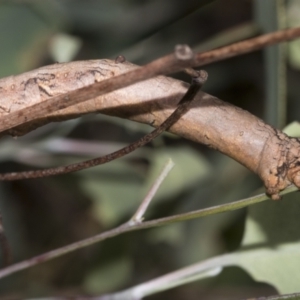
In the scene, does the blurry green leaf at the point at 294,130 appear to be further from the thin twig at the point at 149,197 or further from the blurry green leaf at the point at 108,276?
the blurry green leaf at the point at 108,276

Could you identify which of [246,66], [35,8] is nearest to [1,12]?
[35,8]

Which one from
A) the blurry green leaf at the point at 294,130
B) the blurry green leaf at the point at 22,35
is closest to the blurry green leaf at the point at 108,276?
the blurry green leaf at the point at 22,35

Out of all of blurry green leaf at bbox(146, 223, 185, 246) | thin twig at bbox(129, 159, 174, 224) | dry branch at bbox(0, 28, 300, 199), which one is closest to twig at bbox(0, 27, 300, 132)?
dry branch at bbox(0, 28, 300, 199)

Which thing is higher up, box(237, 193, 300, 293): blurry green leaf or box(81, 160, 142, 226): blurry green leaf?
box(81, 160, 142, 226): blurry green leaf

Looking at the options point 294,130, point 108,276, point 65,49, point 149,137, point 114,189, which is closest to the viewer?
point 149,137

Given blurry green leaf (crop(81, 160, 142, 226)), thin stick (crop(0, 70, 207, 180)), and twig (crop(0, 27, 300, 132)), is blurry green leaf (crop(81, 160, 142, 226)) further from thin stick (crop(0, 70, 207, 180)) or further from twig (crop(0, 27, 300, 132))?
twig (crop(0, 27, 300, 132))

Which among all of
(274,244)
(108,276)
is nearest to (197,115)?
(274,244)

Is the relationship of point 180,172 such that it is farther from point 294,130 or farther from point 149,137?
point 149,137
